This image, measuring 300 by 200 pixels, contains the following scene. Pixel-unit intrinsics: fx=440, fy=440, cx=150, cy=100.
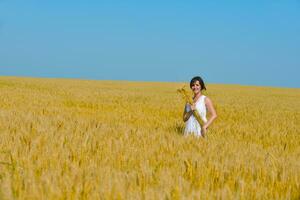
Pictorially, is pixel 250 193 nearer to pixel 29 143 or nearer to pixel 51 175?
pixel 51 175

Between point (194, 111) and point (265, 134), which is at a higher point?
point (194, 111)

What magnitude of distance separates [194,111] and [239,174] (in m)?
3.48

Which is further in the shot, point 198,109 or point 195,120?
point 195,120

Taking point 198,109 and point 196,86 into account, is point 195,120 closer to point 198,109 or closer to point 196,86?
point 198,109

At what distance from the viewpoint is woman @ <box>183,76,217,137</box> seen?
280 inches

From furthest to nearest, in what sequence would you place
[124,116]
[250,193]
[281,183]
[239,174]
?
1. [124,116]
2. [239,174]
3. [281,183]
4. [250,193]

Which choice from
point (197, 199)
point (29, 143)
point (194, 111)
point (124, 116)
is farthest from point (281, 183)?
point (124, 116)

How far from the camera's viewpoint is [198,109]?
7.30 metres

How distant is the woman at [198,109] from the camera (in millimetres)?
7113

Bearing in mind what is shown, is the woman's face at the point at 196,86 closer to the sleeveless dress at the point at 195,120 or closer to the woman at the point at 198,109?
the woman at the point at 198,109

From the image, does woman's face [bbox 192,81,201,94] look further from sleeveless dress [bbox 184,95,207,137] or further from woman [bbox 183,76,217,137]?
sleeveless dress [bbox 184,95,207,137]

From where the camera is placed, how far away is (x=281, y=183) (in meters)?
3.31

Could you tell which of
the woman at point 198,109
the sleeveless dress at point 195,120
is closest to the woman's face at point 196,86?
the woman at point 198,109

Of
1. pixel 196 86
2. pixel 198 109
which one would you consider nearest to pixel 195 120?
pixel 198 109
